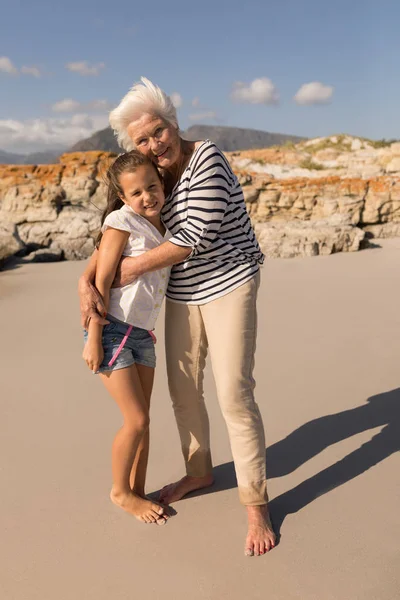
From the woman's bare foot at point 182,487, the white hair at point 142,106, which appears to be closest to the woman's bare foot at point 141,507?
the woman's bare foot at point 182,487

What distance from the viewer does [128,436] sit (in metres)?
2.33

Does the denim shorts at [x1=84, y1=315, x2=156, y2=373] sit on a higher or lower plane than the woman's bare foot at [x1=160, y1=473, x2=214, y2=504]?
higher

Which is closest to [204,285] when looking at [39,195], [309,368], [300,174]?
[309,368]

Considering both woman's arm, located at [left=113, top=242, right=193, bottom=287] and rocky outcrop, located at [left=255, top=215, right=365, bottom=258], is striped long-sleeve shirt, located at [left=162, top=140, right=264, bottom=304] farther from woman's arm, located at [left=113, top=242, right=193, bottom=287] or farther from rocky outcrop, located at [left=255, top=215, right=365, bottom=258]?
rocky outcrop, located at [left=255, top=215, right=365, bottom=258]

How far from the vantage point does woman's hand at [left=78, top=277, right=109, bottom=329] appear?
7.14ft

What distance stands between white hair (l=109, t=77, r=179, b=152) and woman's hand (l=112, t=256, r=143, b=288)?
527mm

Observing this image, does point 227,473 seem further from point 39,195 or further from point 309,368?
point 39,195

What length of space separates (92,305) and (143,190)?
0.50 meters

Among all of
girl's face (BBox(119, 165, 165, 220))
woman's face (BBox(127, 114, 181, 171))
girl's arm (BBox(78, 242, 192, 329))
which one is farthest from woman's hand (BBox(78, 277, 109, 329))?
woman's face (BBox(127, 114, 181, 171))

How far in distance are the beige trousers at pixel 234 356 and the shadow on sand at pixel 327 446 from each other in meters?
0.29

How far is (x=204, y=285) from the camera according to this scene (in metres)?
2.32

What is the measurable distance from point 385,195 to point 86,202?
6.27 meters

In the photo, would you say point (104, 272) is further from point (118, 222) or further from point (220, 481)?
point (220, 481)

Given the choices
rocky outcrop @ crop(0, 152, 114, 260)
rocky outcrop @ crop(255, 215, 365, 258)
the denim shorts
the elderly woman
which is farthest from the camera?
rocky outcrop @ crop(0, 152, 114, 260)
